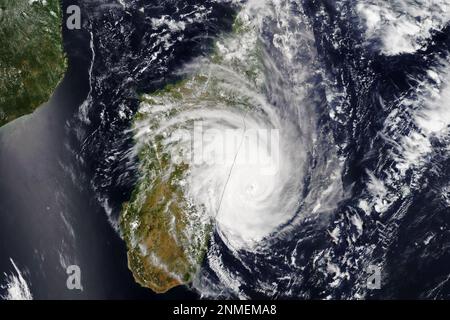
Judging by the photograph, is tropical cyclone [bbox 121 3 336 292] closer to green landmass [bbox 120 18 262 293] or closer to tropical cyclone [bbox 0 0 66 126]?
green landmass [bbox 120 18 262 293]

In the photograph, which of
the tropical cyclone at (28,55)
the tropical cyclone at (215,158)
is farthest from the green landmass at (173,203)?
the tropical cyclone at (28,55)

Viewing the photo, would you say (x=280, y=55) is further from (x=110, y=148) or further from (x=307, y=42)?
(x=110, y=148)

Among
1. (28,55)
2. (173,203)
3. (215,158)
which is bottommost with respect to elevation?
(173,203)

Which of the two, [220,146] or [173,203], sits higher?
[220,146]

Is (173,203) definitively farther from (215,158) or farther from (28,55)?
(28,55)

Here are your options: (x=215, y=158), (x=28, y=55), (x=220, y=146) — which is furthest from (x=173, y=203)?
(x=28, y=55)

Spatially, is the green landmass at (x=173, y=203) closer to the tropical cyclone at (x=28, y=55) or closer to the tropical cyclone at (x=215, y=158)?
the tropical cyclone at (x=215, y=158)
